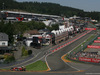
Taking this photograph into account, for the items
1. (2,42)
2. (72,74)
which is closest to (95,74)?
(72,74)

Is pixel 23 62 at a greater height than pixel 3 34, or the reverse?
pixel 3 34

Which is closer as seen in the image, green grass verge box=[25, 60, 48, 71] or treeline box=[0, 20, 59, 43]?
green grass verge box=[25, 60, 48, 71]

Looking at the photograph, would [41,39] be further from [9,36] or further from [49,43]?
[9,36]

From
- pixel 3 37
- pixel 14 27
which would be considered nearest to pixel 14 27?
pixel 14 27

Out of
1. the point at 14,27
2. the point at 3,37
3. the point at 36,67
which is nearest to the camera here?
the point at 36,67

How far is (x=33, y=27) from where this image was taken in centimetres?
10194

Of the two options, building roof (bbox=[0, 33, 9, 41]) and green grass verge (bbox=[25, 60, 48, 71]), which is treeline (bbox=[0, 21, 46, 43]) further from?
green grass verge (bbox=[25, 60, 48, 71])

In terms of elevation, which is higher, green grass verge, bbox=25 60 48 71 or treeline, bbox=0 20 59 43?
treeline, bbox=0 20 59 43

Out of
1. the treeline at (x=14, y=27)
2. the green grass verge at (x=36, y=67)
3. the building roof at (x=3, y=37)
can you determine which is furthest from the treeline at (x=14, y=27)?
the green grass verge at (x=36, y=67)

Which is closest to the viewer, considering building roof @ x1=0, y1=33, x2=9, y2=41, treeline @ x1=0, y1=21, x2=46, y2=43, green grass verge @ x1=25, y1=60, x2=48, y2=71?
green grass verge @ x1=25, y1=60, x2=48, y2=71

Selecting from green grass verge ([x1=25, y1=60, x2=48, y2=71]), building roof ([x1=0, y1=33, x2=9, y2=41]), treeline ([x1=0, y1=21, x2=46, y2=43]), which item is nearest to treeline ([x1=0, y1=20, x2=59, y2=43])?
treeline ([x1=0, y1=21, x2=46, y2=43])

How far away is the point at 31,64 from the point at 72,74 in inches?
540

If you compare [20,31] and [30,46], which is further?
[20,31]

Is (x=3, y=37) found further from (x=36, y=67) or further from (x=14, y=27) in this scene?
(x=36, y=67)
